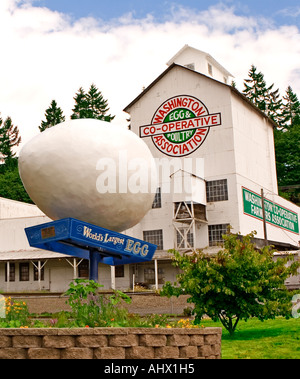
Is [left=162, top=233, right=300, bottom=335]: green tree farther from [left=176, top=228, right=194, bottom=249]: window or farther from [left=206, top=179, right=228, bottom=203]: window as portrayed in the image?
[left=206, top=179, right=228, bottom=203]: window

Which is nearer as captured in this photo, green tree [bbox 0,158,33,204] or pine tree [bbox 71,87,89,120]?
green tree [bbox 0,158,33,204]

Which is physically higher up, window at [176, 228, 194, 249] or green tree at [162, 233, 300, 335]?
window at [176, 228, 194, 249]

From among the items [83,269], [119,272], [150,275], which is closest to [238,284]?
[150,275]

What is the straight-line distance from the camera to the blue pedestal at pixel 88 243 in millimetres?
10820

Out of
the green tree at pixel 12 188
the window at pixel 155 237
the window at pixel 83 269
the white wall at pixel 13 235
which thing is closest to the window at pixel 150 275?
the window at pixel 155 237

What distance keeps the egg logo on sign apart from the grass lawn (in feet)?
70.7

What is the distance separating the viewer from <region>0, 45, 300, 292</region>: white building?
3550 cm

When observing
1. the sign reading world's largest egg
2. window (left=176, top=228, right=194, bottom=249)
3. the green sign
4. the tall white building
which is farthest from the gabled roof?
the sign reading world's largest egg

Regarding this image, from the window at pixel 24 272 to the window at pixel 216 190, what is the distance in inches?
627

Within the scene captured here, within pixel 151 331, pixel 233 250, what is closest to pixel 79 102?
pixel 233 250

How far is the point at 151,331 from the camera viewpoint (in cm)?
837

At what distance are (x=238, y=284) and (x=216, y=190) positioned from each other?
2270 centimetres

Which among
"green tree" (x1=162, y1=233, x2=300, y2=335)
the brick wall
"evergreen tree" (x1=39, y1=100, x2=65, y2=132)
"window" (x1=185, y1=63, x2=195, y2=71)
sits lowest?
the brick wall

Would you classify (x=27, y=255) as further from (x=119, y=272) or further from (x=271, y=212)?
(x=271, y=212)
